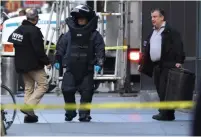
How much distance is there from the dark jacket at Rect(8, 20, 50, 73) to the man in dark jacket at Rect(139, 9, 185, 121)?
169 cm

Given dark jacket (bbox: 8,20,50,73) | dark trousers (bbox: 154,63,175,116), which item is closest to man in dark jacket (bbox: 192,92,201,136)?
dark jacket (bbox: 8,20,50,73)

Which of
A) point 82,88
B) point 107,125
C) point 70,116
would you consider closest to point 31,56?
point 82,88

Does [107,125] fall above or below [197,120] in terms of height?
below

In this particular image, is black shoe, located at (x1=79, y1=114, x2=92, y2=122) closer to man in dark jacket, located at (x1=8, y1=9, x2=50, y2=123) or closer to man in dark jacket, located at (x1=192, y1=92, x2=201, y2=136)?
man in dark jacket, located at (x1=8, y1=9, x2=50, y2=123)

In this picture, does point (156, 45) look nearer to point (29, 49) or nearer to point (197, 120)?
point (29, 49)

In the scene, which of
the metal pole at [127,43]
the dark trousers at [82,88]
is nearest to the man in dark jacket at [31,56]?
the dark trousers at [82,88]

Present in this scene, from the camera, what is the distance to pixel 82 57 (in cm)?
853

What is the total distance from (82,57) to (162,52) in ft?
4.23

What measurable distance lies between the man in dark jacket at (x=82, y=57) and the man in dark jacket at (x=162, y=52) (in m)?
0.86

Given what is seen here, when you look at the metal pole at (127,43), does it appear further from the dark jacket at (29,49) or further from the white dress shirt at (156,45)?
the dark jacket at (29,49)

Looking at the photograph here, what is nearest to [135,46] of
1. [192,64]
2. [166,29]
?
[192,64]

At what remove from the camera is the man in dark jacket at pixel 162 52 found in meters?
8.75

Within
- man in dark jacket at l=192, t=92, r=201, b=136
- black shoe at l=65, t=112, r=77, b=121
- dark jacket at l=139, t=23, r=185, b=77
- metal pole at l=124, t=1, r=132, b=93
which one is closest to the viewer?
man in dark jacket at l=192, t=92, r=201, b=136

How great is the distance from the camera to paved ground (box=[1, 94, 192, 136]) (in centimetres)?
769
